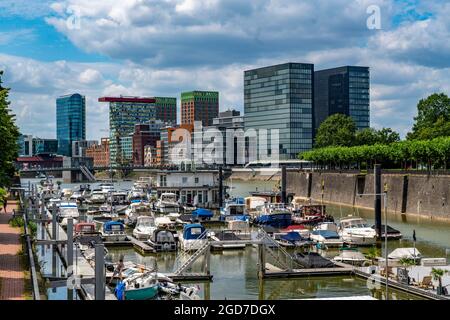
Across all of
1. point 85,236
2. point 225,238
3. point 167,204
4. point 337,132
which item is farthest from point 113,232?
point 337,132

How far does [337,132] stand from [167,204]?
215 feet

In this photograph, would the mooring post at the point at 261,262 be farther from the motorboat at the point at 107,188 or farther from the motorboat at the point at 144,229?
the motorboat at the point at 107,188

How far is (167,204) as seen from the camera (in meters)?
63.8

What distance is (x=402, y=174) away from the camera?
6725cm

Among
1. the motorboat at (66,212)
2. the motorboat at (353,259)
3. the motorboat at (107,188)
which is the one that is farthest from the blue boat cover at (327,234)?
the motorboat at (107,188)

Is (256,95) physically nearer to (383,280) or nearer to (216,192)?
(216,192)

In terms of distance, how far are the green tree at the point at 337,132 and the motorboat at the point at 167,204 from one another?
59032 mm

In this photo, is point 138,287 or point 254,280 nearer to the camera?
point 138,287

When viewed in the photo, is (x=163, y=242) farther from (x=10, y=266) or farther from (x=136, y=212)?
(x=136, y=212)

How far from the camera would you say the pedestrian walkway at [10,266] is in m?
19.1

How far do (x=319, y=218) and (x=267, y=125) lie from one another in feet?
369

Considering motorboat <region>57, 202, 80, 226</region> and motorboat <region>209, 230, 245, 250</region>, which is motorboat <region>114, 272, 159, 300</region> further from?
motorboat <region>57, 202, 80, 226</region>
